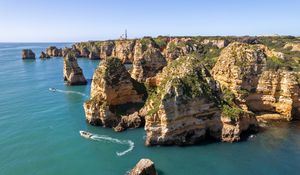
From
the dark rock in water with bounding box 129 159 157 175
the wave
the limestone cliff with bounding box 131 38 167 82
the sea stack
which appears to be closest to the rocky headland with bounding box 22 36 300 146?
the wave

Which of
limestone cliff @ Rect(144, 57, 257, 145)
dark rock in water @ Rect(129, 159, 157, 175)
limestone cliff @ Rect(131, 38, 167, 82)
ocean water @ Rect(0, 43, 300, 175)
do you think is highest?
limestone cliff @ Rect(131, 38, 167, 82)

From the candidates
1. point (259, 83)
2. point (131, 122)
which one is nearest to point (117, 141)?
point (131, 122)

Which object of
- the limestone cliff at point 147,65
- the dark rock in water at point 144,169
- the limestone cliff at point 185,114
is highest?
the limestone cliff at point 147,65

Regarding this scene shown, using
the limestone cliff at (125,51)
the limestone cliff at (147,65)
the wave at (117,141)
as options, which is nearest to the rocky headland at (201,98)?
the wave at (117,141)

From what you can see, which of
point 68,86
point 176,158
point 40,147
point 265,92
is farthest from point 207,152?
point 68,86

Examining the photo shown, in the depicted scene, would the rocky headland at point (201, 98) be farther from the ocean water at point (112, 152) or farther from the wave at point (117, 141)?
the wave at point (117, 141)

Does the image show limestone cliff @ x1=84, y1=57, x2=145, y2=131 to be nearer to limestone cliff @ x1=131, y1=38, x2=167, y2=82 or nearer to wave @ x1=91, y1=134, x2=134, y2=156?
wave @ x1=91, y1=134, x2=134, y2=156

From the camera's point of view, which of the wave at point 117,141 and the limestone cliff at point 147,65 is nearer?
the wave at point 117,141
